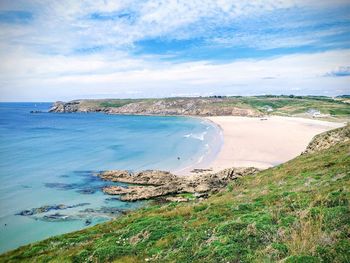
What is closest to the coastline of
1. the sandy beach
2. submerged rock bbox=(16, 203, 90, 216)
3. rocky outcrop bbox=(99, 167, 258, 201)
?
the sandy beach

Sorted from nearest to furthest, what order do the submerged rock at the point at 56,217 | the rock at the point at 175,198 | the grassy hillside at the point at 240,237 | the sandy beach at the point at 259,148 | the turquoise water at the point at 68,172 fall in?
1. the grassy hillside at the point at 240,237
2. the turquoise water at the point at 68,172
3. the submerged rock at the point at 56,217
4. the rock at the point at 175,198
5. the sandy beach at the point at 259,148

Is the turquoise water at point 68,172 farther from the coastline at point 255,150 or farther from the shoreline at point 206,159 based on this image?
the coastline at point 255,150

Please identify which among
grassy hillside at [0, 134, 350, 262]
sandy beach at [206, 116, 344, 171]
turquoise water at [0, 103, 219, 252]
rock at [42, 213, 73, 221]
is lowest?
rock at [42, 213, 73, 221]

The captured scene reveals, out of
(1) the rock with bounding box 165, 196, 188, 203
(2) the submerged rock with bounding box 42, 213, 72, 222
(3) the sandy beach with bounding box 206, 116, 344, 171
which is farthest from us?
(3) the sandy beach with bounding box 206, 116, 344, 171

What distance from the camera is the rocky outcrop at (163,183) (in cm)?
3535

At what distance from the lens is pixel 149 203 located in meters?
33.0

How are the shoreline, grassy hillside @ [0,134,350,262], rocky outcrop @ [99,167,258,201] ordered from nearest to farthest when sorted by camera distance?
1. grassy hillside @ [0,134,350,262]
2. rocky outcrop @ [99,167,258,201]
3. the shoreline

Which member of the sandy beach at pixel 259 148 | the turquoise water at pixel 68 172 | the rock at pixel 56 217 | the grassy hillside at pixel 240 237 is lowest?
the rock at pixel 56 217

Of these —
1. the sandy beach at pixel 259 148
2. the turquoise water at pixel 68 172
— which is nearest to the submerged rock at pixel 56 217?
the turquoise water at pixel 68 172

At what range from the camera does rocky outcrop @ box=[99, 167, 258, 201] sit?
35347 mm

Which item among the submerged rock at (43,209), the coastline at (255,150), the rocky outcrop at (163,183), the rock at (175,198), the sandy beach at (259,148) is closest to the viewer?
the submerged rock at (43,209)

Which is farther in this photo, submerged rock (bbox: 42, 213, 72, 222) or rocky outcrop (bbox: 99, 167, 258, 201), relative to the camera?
rocky outcrop (bbox: 99, 167, 258, 201)

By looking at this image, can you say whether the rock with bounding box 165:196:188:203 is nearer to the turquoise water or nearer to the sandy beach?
the turquoise water

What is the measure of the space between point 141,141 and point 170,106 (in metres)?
118
